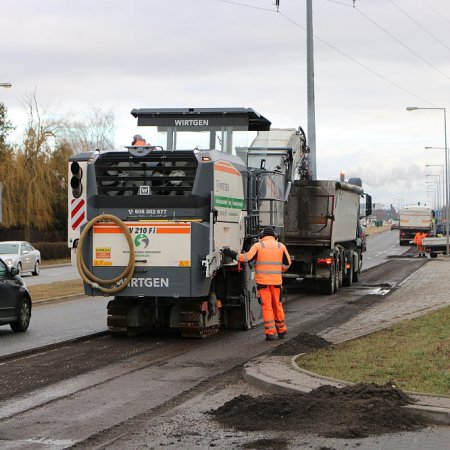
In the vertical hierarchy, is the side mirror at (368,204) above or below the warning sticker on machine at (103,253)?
above

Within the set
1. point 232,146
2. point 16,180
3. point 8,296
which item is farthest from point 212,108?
point 16,180

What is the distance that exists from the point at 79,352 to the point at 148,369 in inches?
78.1

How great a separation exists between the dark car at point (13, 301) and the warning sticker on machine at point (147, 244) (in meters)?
2.18

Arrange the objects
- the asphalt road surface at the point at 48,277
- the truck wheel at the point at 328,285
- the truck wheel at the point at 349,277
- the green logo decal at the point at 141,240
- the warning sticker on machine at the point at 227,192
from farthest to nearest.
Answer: the asphalt road surface at the point at 48,277 → the truck wheel at the point at 349,277 → the truck wheel at the point at 328,285 → the warning sticker on machine at the point at 227,192 → the green logo decal at the point at 141,240

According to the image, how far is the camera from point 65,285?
93.5 feet

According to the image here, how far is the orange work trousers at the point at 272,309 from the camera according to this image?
1423 centimetres

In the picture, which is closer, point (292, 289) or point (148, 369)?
point (148, 369)

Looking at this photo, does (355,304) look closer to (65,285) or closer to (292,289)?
(292,289)

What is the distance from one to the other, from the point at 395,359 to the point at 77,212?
591 cm

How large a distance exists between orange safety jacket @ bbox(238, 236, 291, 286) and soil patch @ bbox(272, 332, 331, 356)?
165 cm

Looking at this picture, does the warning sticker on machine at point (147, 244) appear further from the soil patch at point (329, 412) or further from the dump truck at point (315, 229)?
the dump truck at point (315, 229)

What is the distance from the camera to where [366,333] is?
14062mm

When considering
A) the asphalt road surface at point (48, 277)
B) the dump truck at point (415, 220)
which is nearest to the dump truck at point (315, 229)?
the asphalt road surface at point (48, 277)

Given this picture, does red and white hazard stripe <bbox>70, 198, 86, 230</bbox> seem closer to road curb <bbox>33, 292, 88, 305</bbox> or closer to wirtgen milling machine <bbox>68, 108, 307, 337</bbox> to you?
wirtgen milling machine <bbox>68, 108, 307, 337</bbox>
